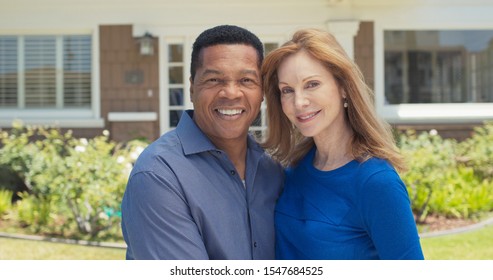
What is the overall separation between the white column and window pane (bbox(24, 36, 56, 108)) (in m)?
4.35

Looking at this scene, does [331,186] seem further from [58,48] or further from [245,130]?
[58,48]

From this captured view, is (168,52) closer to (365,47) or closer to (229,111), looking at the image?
(365,47)

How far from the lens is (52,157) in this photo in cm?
635

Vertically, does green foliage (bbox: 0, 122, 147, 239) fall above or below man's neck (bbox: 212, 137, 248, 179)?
below

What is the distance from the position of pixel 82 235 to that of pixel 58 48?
4.57 meters

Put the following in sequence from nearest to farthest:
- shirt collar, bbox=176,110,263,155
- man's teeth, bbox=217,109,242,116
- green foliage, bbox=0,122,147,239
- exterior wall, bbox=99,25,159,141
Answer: shirt collar, bbox=176,110,263,155 → man's teeth, bbox=217,109,242,116 → green foliage, bbox=0,122,147,239 → exterior wall, bbox=99,25,159,141

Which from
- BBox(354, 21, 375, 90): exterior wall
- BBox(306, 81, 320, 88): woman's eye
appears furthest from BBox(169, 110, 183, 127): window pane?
BBox(306, 81, 320, 88): woman's eye

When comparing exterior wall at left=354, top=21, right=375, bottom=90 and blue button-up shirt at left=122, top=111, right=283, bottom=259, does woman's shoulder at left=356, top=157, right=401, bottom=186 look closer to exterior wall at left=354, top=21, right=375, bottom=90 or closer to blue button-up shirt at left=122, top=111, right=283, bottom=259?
blue button-up shirt at left=122, top=111, right=283, bottom=259

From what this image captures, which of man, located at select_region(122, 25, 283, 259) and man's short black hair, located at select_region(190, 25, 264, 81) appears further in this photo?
man's short black hair, located at select_region(190, 25, 264, 81)

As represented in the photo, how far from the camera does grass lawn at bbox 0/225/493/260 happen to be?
201 inches

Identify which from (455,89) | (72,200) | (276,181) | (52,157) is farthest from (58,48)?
(276,181)

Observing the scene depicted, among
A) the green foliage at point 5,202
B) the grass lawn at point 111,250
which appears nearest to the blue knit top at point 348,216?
the grass lawn at point 111,250

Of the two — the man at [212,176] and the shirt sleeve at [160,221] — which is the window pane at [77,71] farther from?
the shirt sleeve at [160,221]

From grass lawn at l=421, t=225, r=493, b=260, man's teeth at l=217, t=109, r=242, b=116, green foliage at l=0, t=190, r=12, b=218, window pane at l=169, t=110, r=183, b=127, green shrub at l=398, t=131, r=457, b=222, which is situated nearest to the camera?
man's teeth at l=217, t=109, r=242, b=116
